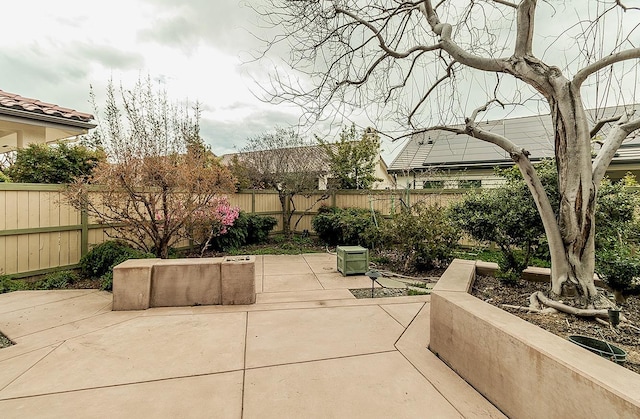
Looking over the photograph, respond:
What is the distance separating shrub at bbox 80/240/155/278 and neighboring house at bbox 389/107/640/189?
705 centimetres

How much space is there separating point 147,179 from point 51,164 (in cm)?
176

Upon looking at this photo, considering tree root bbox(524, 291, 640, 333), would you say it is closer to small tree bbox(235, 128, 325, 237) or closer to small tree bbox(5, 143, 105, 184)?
small tree bbox(5, 143, 105, 184)

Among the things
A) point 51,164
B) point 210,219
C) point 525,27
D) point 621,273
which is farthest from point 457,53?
point 51,164

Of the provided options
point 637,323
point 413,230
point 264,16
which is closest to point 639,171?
point 413,230

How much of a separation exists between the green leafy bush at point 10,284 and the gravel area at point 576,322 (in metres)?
6.79

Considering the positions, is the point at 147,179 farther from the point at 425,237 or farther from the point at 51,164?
the point at 425,237

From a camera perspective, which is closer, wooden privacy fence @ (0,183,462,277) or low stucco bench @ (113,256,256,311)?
low stucco bench @ (113,256,256,311)

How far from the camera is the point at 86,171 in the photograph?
557 centimetres

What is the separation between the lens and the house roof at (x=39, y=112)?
16.4 ft

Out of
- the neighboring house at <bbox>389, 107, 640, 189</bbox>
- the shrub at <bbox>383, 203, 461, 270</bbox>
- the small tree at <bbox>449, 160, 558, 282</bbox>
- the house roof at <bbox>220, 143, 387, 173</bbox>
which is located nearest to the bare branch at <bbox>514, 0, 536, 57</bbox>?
the small tree at <bbox>449, 160, 558, 282</bbox>

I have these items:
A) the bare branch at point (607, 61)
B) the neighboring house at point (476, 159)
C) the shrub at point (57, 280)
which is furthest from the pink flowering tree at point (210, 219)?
the bare branch at point (607, 61)

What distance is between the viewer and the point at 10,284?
442 cm

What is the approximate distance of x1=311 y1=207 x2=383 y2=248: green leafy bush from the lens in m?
7.74

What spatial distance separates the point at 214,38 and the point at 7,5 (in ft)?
10.5
